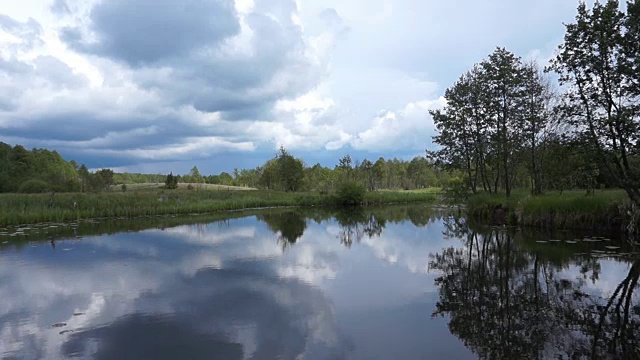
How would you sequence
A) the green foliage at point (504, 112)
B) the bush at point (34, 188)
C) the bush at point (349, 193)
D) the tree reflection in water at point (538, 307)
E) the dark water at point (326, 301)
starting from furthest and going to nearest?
1. the bush at point (349, 193)
2. the bush at point (34, 188)
3. the green foliage at point (504, 112)
4. the dark water at point (326, 301)
5. the tree reflection in water at point (538, 307)

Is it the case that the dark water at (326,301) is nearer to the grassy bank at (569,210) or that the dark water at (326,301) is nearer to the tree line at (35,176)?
the grassy bank at (569,210)

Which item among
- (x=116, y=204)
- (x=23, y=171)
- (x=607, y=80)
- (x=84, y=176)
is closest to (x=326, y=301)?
(x=607, y=80)

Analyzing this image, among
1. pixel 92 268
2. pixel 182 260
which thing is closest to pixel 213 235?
pixel 182 260

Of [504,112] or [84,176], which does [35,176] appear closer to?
[84,176]

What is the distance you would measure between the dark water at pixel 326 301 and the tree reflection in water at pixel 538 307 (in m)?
0.04

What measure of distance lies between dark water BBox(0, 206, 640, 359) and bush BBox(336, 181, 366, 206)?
3773 centimetres

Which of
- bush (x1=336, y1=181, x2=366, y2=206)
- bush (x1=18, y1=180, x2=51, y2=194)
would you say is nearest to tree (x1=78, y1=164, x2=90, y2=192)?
bush (x1=18, y1=180, x2=51, y2=194)

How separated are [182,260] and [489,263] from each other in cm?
1016

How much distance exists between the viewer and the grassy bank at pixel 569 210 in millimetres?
16875

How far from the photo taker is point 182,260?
Result: 14773mm

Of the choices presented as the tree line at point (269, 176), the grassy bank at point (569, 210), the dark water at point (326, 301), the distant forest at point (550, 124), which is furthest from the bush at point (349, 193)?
the dark water at point (326, 301)

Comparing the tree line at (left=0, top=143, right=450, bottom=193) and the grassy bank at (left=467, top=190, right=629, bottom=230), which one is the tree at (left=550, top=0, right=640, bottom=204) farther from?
the tree line at (left=0, top=143, right=450, bottom=193)

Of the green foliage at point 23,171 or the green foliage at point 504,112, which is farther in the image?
the green foliage at point 23,171

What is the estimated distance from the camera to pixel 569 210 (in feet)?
61.9
